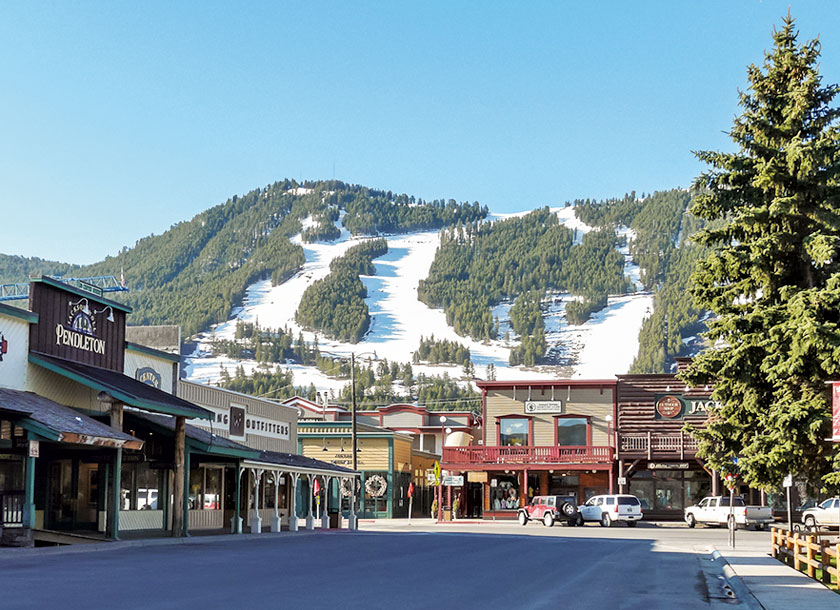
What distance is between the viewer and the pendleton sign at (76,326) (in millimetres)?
31031

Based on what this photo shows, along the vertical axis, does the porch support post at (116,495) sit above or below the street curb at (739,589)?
above

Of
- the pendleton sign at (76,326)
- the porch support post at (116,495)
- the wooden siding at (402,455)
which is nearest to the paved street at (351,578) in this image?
the porch support post at (116,495)

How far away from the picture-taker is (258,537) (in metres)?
37.6

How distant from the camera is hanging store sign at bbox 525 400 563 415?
67938 millimetres

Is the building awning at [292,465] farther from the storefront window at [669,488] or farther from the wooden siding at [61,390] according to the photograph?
the storefront window at [669,488]

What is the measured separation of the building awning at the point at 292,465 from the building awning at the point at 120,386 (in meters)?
6.21

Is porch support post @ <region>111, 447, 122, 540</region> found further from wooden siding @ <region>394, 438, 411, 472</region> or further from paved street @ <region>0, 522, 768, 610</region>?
wooden siding @ <region>394, 438, 411, 472</region>

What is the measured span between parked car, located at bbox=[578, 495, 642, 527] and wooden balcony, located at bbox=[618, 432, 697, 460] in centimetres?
813

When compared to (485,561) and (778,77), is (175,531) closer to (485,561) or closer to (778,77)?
(485,561)

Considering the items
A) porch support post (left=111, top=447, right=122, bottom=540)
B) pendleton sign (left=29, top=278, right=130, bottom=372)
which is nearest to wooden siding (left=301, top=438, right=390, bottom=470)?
pendleton sign (left=29, top=278, right=130, bottom=372)

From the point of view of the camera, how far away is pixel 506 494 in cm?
6912

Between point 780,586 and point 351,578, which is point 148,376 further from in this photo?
point 780,586

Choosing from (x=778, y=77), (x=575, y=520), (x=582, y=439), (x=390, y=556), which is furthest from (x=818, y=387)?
(x=582, y=439)

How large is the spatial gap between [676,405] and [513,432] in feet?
32.6
